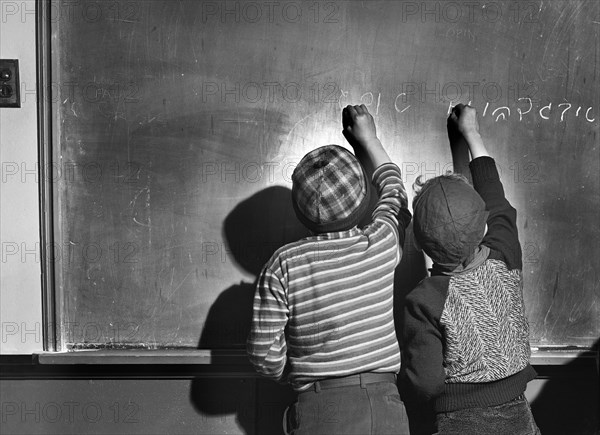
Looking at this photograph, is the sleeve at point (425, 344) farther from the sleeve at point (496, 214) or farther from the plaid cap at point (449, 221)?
the sleeve at point (496, 214)

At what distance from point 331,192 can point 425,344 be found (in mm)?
450

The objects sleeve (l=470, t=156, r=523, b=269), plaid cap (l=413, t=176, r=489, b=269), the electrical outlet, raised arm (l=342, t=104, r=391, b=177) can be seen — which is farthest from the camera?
the electrical outlet

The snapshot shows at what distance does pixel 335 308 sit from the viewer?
1.65 meters

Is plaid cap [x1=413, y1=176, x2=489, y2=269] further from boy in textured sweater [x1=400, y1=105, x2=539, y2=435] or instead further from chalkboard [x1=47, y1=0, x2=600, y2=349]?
chalkboard [x1=47, y1=0, x2=600, y2=349]

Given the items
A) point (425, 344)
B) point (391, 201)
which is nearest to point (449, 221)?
point (391, 201)

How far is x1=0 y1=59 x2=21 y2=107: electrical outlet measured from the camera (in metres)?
2.00

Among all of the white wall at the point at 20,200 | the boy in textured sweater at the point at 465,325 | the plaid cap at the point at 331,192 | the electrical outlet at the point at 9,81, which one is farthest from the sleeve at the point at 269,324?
the electrical outlet at the point at 9,81

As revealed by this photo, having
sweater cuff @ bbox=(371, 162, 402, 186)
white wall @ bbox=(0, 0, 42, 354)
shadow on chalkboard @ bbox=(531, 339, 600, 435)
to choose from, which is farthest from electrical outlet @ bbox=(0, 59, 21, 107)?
shadow on chalkboard @ bbox=(531, 339, 600, 435)

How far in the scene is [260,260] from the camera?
A: 2.05 meters

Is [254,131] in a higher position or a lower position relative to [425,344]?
higher

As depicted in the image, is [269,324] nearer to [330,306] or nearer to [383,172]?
[330,306]

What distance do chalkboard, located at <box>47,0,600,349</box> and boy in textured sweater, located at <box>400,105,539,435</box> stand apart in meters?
0.36

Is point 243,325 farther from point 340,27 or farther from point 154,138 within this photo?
point 340,27

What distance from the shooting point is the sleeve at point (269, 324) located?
1.67 metres
